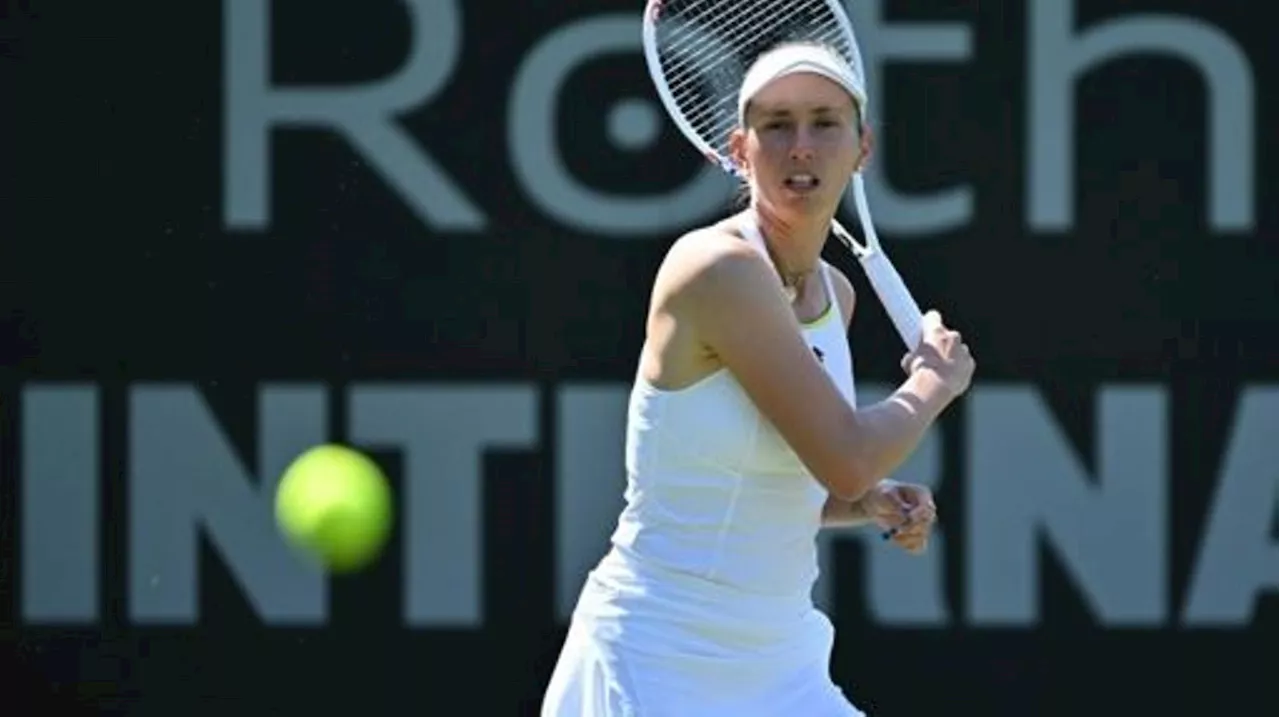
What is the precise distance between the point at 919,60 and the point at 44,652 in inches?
74.0

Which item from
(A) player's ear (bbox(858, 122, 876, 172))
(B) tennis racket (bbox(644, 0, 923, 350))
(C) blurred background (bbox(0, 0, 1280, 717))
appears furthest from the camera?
(C) blurred background (bbox(0, 0, 1280, 717))

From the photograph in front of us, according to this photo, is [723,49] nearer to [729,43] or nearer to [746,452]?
[729,43]

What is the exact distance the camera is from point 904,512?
128 inches

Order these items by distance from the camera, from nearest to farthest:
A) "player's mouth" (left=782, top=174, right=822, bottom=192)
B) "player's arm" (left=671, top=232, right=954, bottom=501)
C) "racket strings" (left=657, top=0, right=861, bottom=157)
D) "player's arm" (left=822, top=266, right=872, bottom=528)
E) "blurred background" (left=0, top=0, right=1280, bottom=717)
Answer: "player's arm" (left=671, top=232, right=954, bottom=501), "player's mouth" (left=782, top=174, right=822, bottom=192), "player's arm" (left=822, top=266, right=872, bottom=528), "racket strings" (left=657, top=0, right=861, bottom=157), "blurred background" (left=0, top=0, right=1280, bottom=717)

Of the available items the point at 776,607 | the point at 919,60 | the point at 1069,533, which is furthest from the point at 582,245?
the point at 776,607

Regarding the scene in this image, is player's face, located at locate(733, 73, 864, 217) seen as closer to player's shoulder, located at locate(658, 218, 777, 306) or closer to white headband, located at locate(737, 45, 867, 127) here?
white headband, located at locate(737, 45, 867, 127)

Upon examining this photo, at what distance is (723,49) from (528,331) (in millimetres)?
1493

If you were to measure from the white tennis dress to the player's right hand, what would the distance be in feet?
0.58

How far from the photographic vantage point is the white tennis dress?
3082 mm

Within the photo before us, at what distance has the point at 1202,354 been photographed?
5117 mm

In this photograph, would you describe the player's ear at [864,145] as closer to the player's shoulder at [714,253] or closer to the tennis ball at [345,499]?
the player's shoulder at [714,253]

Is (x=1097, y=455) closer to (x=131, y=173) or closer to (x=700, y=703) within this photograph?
(x=131, y=173)

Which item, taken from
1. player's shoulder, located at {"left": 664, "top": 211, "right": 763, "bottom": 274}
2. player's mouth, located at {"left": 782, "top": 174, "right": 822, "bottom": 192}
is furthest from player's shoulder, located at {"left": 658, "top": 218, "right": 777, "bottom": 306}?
player's mouth, located at {"left": 782, "top": 174, "right": 822, "bottom": 192}

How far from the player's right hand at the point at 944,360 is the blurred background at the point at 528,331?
6.18 feet
